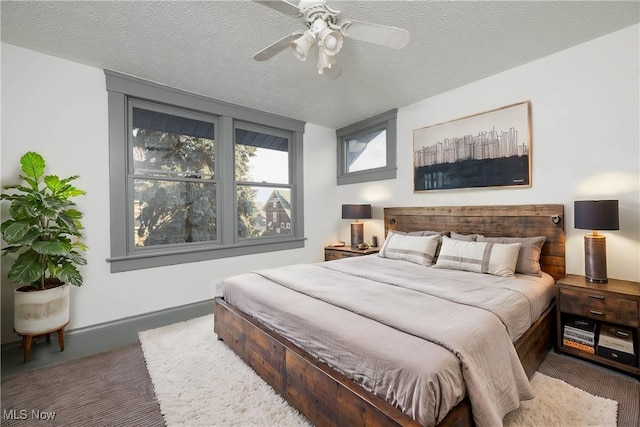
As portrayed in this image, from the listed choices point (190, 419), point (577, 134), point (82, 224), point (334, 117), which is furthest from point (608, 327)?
point (82, 224)

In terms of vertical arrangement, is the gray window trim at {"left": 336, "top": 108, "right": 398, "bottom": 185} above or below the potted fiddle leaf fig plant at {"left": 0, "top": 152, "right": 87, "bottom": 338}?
above

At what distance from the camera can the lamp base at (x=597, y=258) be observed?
2.21 metres

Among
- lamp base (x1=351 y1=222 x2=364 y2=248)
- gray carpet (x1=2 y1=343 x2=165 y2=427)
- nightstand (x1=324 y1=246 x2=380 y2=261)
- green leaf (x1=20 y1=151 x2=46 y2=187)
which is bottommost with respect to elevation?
gray carpet (x1=2 y1=343 x2=165 y2=427)

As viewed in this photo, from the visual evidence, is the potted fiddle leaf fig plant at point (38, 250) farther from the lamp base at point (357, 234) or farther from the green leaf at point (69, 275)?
the lamp base at point (357, 234)

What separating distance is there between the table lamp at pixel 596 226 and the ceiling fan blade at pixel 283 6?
2.57 m

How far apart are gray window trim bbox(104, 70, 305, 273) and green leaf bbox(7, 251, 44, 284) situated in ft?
2.14

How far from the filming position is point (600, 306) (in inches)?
80.8

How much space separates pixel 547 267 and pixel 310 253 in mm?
3063

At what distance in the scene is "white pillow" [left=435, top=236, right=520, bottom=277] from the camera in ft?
7.90

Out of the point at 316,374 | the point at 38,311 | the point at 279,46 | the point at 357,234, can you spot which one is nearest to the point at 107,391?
the point at 38,311

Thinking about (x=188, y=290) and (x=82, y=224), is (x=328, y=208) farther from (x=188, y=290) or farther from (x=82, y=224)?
(x=82, y=224)

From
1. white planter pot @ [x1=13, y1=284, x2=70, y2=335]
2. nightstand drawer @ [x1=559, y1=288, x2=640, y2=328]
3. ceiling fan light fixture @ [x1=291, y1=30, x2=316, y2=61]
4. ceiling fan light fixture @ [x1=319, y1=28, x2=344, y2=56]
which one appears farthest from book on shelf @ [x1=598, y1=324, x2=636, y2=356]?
white planter pot @ [x1=13, y1=284, x2=70, y2=335]

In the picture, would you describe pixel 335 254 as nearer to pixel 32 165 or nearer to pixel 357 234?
pixel 357 234

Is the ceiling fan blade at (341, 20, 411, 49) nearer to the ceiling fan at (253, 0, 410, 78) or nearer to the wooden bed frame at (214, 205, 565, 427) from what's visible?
the ceiling fan at (253, 0, 410, 78)
